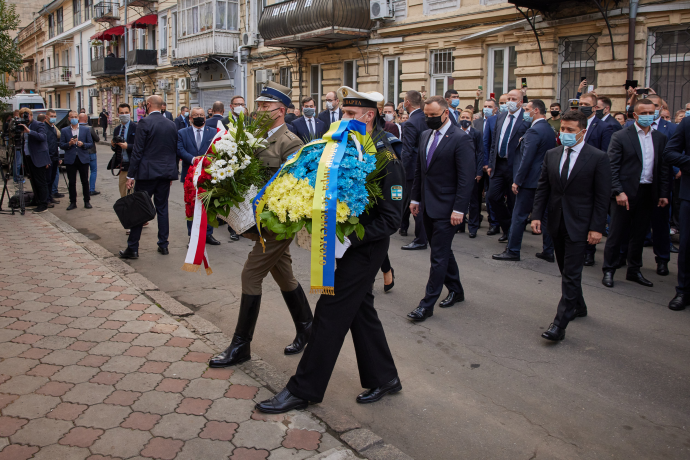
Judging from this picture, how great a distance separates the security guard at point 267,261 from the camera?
4434 mm

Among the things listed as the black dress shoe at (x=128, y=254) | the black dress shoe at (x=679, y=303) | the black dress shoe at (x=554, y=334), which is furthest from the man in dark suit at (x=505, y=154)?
the black dress shoe at (x=128, y=254)

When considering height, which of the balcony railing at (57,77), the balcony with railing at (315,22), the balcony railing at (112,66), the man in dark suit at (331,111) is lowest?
the man in dark suit at (331,111)

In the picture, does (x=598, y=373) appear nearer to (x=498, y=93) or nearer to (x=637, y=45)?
(x=637, y=45)

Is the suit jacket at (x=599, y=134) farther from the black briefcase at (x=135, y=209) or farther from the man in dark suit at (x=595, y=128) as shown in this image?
the black briefcase at (x=135, y=209)

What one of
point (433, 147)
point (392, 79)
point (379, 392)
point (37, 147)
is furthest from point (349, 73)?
point (379, 392)

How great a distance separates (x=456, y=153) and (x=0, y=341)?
434 centimetres

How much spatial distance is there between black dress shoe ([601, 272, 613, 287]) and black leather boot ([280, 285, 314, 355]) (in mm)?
3979

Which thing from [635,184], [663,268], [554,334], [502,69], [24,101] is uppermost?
[24,101]

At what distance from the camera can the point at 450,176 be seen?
237 inches

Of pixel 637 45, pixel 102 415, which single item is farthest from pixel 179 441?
pixel 637 45

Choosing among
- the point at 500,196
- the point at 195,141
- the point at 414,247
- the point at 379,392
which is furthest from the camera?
the point at 500,196

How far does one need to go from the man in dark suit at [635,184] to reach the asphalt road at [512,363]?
13.7 inches

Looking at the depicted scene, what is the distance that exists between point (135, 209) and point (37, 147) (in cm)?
560

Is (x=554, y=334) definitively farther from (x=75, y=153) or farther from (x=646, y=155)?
(x=75, y=153)
